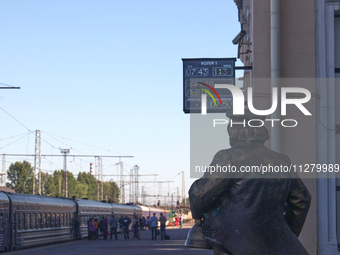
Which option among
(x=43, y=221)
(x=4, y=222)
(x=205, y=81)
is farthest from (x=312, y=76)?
(x=43, y=221)

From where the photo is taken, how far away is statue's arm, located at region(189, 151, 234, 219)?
4191 millimetres

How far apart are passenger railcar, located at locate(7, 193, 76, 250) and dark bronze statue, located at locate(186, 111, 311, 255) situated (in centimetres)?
2147

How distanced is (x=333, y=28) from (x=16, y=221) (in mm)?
17760

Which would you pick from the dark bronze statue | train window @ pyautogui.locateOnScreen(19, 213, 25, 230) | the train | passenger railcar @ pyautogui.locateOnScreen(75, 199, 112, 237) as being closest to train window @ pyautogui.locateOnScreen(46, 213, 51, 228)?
the train

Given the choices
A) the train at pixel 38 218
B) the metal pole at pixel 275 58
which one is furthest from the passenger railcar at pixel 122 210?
the metal pole at pixel 275 58

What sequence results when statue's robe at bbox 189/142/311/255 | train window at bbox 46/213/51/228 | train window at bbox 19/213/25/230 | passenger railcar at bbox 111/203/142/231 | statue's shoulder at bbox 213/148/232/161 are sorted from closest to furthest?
statue's robe at bbox 189/142/311/255 → statue's shoulder at bbox 213/148/232/161 → train window at bbox 19/213/25/230 → train window at bbox 46/213/51/228 → passenger railcar at bbox 111/203/142/231

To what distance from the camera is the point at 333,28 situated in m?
11.7

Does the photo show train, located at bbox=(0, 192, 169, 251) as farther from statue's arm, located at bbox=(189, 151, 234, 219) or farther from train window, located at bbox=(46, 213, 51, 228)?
statue's arm, located at bbox=(189, 151, 234, 219)

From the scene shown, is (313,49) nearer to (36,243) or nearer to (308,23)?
(308,23)

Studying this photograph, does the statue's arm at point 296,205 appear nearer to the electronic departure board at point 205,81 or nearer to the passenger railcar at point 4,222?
the electronic departure board at point 205,81

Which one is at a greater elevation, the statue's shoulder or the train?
the statue's shoulder

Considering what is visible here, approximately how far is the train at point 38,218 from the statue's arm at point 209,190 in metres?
20.3

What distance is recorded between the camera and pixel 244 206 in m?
4.15

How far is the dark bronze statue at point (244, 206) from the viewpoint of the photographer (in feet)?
13.4
